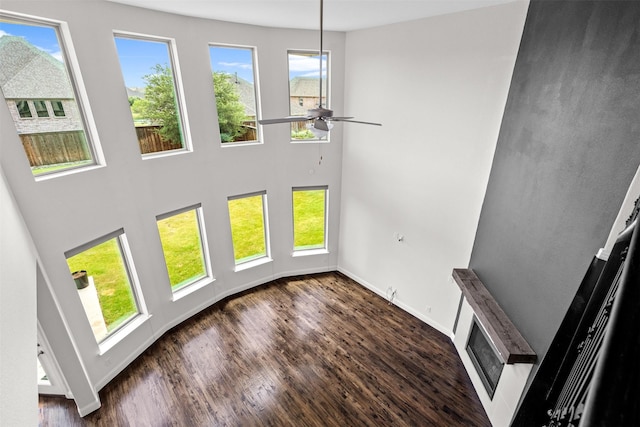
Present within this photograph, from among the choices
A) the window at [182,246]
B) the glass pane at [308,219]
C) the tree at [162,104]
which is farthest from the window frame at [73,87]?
the glass pane at [308,219]

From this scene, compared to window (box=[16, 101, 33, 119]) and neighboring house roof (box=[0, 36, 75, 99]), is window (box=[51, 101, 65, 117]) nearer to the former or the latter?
neighboring house roof (box=[0, 36, 75, 99])

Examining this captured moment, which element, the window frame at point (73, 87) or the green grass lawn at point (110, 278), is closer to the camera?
the window frame at point (73, 87)

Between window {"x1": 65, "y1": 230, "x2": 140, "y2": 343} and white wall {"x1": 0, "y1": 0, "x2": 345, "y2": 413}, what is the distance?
0.19 meters

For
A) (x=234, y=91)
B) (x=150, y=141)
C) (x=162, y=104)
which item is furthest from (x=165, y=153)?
(x=234, y=91)

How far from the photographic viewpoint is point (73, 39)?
3490mm

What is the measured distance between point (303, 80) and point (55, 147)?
4.05 metres

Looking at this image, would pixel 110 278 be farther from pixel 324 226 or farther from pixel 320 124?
pixel 324 226

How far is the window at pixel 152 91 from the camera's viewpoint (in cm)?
429

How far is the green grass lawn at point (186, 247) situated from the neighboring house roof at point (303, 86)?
2.02 meters

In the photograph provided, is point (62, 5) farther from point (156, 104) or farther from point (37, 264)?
point (37, 264)

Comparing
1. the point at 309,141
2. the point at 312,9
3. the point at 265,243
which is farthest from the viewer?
the point at 265,243

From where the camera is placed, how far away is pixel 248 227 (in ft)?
21.0

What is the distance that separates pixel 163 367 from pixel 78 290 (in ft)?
5.73

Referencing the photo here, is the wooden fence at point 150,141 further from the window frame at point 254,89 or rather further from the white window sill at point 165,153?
the window frame at point 254,89
